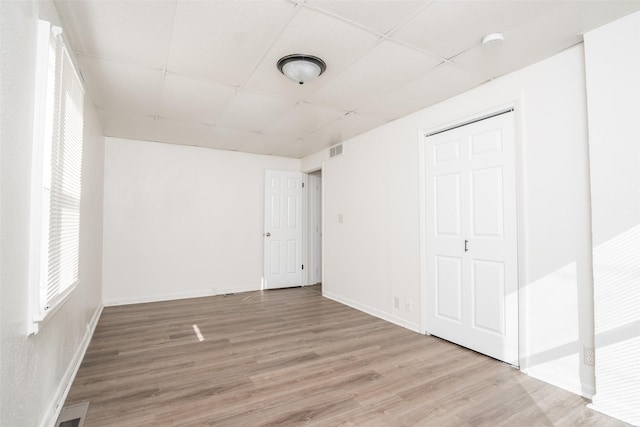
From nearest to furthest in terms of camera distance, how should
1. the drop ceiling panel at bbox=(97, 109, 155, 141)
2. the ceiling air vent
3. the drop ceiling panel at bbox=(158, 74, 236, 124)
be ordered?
the drop ceiling panel at bbox=(158, 74, 236, 124) → the drop ceiling panel at bbox=(97, 109, 155, 141) → the ceiling air vent

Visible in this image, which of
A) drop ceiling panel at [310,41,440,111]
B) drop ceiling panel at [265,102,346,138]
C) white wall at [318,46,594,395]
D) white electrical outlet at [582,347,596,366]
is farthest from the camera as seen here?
drop ceiling panel at [265,102,346,138]

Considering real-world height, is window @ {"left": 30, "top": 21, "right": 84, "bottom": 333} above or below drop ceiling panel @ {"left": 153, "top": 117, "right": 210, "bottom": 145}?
below

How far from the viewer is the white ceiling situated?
6.55 feet

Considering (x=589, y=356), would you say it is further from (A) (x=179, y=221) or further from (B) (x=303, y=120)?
(A) (x=179, y=221)

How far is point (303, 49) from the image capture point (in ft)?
7.95

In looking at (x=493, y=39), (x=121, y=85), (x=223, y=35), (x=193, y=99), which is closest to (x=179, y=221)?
(x=193, y=99)

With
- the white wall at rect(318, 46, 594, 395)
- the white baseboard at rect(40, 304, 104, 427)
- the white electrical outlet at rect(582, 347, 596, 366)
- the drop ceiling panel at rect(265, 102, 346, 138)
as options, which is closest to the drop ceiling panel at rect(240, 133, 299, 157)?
the drop ceiling panel at rect(265, 102, 346, 138)

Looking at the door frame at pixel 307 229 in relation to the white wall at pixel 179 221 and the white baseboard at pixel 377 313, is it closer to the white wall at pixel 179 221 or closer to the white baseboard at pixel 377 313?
the white wall at pixel 179 221

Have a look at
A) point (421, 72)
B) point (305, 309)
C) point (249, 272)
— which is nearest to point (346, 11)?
point (421, 72)

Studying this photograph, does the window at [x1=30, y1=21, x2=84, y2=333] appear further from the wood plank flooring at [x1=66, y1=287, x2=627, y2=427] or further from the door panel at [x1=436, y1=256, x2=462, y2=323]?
the door panel at [x1=436, y1=256, x2=462, y2=323]

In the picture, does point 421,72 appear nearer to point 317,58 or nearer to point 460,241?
point 317,58

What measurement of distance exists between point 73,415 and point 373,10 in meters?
3.25

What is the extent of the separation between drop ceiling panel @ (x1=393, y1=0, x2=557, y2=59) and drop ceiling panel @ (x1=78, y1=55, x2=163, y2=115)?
223 centimetres

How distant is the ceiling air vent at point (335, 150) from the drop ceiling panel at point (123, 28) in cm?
300
